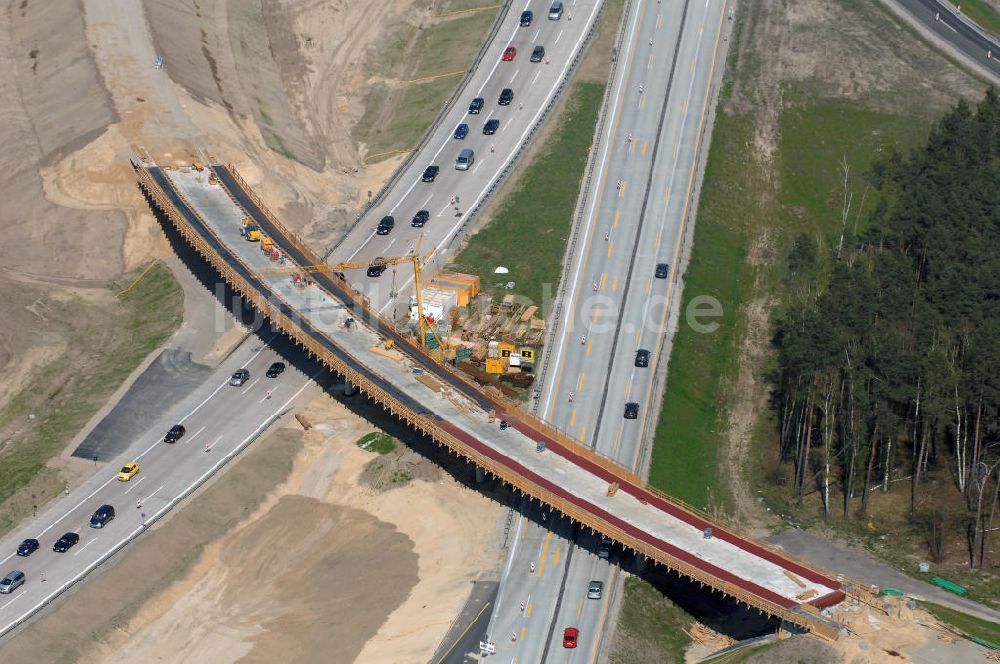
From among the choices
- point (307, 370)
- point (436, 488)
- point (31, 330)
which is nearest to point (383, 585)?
point (436, 488)

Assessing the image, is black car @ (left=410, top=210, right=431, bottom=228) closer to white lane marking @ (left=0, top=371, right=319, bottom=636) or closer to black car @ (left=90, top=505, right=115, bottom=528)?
white lane marking @ (left=0, top=371, right=319, bottom=636)

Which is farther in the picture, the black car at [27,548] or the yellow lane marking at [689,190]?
the yellow lane marking at [689,190]

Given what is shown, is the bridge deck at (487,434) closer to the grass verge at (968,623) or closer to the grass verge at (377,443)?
the grass verge at (377,443)

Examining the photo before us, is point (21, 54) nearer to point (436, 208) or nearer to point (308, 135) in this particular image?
point (308, 135)

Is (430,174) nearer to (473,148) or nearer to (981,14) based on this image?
(473,148)

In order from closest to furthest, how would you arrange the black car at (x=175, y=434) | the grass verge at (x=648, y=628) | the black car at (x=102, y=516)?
1. the grass verge at (x=648, y=628)
2. the black car at (x=102, y=516)
3. the black car at (x=175, y=434)

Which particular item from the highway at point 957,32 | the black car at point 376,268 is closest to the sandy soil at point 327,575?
the black car at point 376,268

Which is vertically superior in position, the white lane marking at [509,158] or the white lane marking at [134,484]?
the white lane marking at [509,158]

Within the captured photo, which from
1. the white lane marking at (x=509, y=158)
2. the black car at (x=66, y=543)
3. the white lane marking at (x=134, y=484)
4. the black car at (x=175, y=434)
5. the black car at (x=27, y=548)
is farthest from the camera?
the white lane marking at (x=509, y=158)
